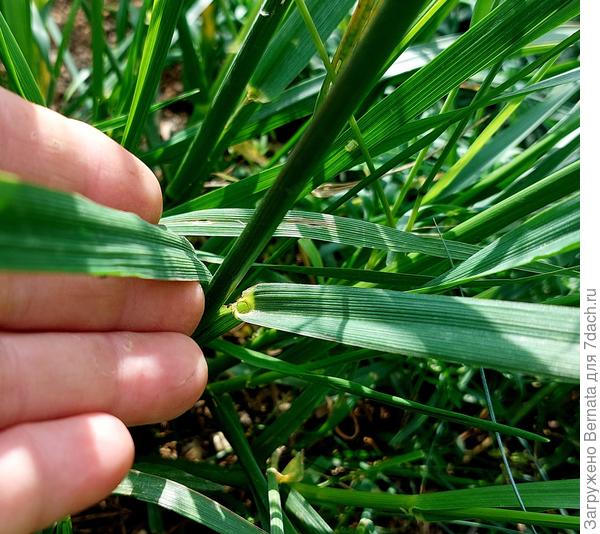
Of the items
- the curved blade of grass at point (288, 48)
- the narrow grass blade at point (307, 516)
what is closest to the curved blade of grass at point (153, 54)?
the curved blade of grass at point (288, 48)

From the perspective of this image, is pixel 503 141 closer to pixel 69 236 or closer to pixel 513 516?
pixel 513 516

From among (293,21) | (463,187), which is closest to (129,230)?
(293,21)

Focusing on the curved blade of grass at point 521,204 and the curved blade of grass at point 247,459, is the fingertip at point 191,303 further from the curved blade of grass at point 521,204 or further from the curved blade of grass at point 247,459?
the curved blade of grass at point 521,204

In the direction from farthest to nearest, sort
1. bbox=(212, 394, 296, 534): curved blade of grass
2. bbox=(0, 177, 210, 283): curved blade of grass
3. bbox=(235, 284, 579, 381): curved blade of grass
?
bbox=(212, 394, 296, 534): curved blade of grass < bbox=(235, 284, 579, 381): curved blade of grass < bbox=(0, 177, 210, 283): curved blade of grass

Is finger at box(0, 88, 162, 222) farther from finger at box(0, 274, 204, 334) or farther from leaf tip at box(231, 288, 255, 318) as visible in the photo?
leaf tip at box(231, 288, 255, 318)

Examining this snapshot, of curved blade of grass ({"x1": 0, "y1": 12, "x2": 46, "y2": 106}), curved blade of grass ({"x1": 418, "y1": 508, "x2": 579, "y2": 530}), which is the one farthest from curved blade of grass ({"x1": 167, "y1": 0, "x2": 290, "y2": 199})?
curved blade of grass ({"x1": 418, "y1": 508, "x2": 579, "y2": 530})

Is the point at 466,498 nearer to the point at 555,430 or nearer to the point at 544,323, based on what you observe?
the point at 544,323
